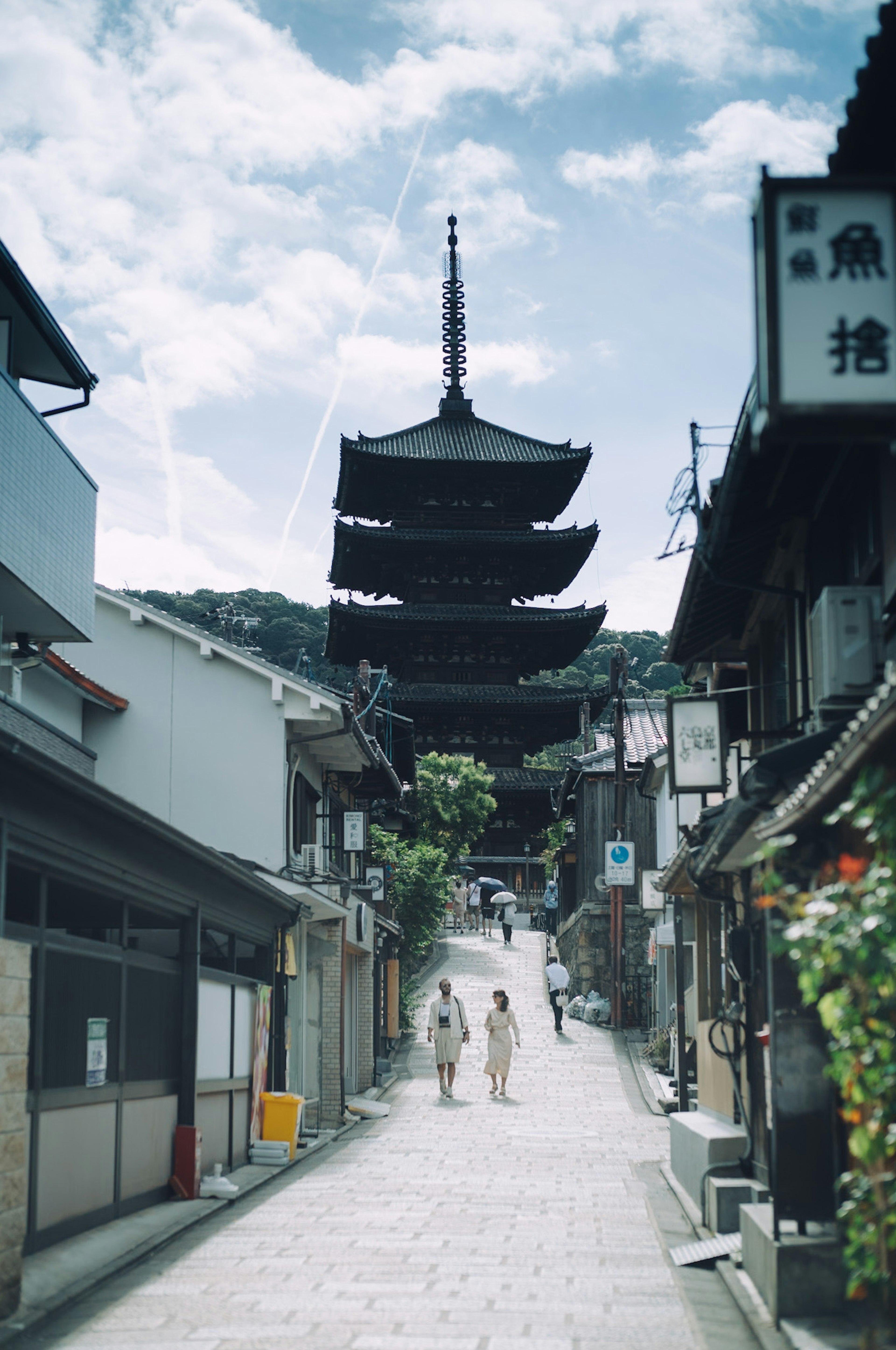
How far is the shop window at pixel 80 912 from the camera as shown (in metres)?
12.4

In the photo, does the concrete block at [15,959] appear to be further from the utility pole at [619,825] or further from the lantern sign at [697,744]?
the utility pole at [619,825]

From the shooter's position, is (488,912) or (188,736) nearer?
(188,736)

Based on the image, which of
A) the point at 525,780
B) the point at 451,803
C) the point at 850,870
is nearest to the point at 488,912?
the point at 525,780

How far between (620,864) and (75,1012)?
780 inches

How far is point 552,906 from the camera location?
48938 millimetres

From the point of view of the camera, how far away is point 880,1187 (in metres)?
5.81

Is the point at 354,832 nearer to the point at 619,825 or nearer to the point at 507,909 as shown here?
the point at 619,825

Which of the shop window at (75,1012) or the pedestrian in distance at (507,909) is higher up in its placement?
the pedestrian in distance at (507,909)

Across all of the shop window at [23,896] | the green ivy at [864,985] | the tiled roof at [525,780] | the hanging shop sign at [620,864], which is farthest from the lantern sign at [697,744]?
the tiled roof at [525,780]

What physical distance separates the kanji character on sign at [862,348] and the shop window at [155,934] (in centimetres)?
960

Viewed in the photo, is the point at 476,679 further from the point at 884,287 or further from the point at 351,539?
the point at 884,287

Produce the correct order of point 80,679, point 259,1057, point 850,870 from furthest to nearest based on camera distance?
point 80,679
point 259,1057
point 850,870

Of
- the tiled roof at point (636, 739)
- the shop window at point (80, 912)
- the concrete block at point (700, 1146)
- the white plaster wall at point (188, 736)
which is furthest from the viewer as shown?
the tiled roof at point (636, 739)

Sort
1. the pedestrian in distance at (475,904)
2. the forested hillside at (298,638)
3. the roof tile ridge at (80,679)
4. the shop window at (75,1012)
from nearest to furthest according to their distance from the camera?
the shop window at (75,1012) → the roof tile ridge at (80,679) → the pedestrian in distance at (475,904) → the forested hillside at (298,638)
